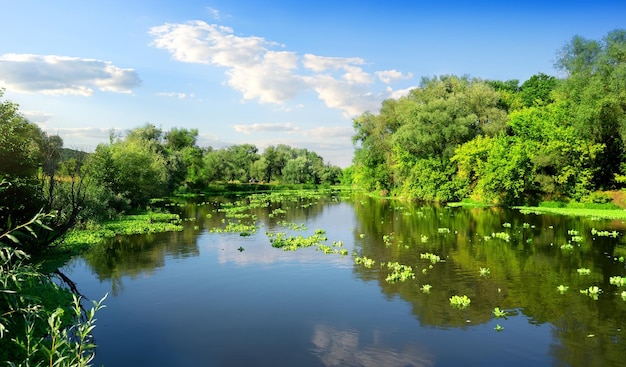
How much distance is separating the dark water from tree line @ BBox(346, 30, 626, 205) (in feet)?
90.7

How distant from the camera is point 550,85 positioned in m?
102

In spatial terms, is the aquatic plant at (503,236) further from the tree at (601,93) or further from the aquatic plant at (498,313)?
the tree at (601,93)

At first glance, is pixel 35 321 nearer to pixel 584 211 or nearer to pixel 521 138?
pixel 584 211

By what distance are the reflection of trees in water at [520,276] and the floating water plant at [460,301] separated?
263 mm

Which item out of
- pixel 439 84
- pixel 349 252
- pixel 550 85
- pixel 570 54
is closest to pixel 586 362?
pixel 349 252

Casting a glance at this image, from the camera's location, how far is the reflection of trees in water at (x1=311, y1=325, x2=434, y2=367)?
45.2ft

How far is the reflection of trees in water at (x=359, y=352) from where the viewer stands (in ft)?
45.2

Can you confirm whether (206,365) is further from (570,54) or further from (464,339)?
(570,54)

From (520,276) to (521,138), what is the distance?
48.5 meters

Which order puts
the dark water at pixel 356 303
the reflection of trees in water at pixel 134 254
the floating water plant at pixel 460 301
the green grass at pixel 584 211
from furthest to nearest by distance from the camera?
1. the green grass at pixel 584 211
2. the reflection of trees in water at pixel 134 254
3. the floating water plant at pixel 460 301
4. the dark water at pixel 356 303

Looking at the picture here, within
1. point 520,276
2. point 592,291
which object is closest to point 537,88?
point 520,276

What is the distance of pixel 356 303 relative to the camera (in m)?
19.8

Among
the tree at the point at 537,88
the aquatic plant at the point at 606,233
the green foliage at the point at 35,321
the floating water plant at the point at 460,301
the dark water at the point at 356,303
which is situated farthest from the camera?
the tree at the point at 537,88

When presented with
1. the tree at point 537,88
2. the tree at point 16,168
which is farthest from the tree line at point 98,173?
the tree at point 537,88
